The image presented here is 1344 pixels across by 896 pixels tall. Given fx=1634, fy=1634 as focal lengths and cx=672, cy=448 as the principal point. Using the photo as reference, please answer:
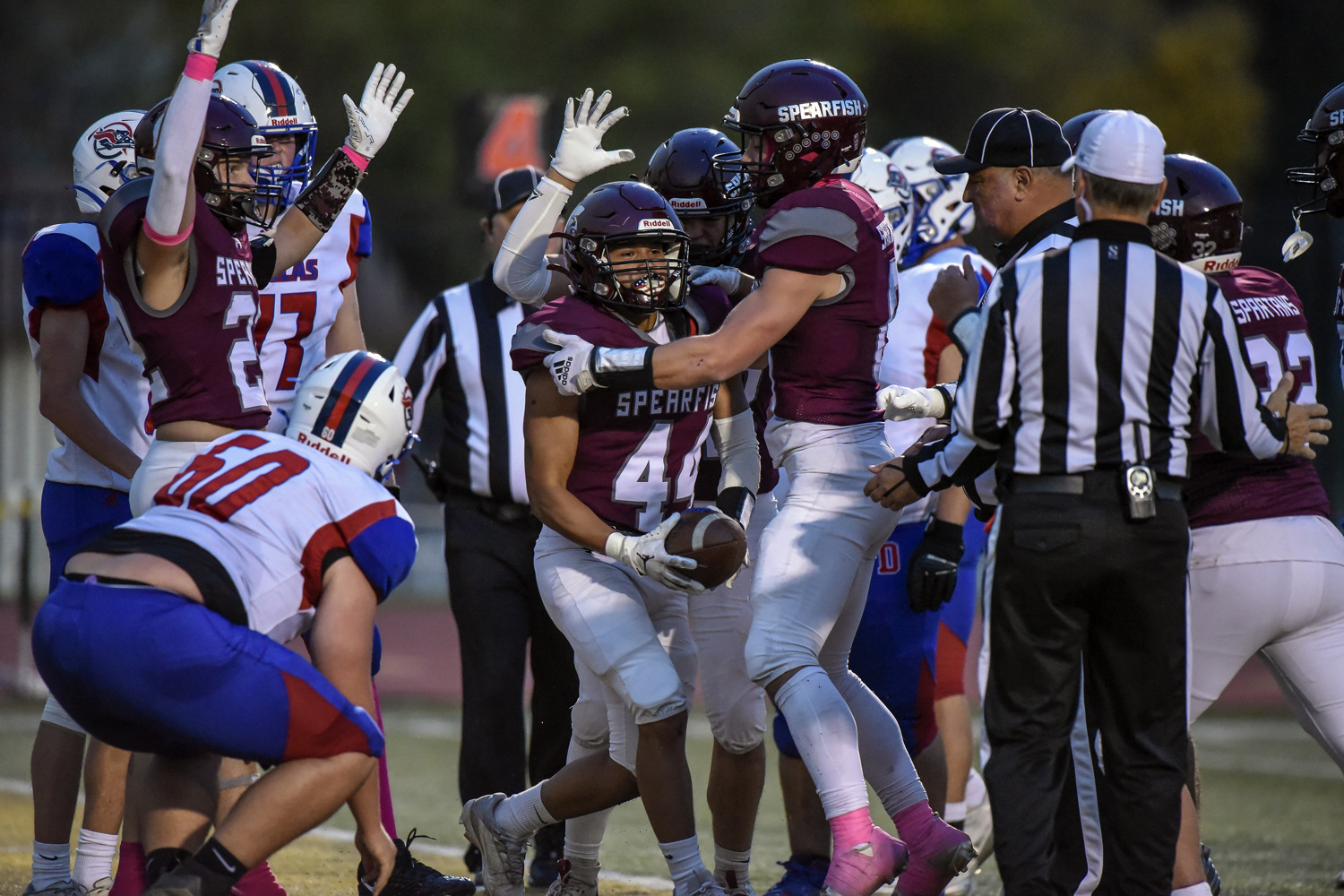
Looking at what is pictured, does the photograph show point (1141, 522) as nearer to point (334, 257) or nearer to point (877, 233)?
point (877, 233)

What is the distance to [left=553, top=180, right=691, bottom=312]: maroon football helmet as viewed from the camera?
429 cm

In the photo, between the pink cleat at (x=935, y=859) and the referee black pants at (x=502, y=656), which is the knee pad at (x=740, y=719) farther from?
the referee black pants at (x=502, y=656)

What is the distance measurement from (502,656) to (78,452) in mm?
1523

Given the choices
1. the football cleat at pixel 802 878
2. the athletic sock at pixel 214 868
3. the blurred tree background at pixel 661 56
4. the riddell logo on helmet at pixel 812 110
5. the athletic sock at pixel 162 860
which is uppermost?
the blurred tree background at pixel 661 56

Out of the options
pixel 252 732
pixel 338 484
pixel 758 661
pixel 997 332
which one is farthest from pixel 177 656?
pixel 997 332

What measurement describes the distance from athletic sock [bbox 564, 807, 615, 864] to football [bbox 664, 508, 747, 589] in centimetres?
89

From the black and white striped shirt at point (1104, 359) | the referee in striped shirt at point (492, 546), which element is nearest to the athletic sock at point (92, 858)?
the referee in striped shirt at point (492, 546)

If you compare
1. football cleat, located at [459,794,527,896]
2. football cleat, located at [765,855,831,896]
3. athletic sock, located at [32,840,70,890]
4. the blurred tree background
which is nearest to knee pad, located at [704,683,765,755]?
football cleat, located at [765,855,831,896]

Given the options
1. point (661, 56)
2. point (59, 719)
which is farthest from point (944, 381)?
point (661, 56)

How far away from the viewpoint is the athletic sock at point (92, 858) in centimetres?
455

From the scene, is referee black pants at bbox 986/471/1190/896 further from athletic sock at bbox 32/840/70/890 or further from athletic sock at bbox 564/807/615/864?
athletic sock at bbox 32/840/70/890

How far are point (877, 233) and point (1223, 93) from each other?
799 inches

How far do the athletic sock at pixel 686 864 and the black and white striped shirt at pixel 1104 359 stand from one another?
1.30 m

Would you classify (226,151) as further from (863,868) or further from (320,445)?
(863,868)
